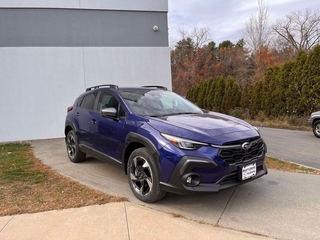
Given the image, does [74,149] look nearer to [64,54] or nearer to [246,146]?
[246,146]

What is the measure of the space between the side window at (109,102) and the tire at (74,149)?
4.15ft

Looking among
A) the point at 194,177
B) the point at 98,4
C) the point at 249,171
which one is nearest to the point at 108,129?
the point at 194,177

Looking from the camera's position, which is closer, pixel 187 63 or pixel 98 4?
pixel 98 4

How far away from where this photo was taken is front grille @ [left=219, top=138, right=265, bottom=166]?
3602mm

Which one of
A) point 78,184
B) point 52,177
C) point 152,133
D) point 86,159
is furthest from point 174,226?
point 86,159

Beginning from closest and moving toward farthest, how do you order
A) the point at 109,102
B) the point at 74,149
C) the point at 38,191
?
the point at 38,191 → the point at 109,102 → the point at 74,149

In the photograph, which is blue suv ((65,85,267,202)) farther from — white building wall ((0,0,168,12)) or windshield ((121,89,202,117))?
white building wall ((0,0,168,12))

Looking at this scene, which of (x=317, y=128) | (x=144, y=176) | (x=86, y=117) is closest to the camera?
(x=144, y=176)

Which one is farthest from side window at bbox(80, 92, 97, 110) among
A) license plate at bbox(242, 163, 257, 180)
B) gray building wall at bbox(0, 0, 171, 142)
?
gray building wall at bbox(0, 0, 171, 142)

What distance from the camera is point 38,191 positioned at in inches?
185

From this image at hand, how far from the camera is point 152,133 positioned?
12.8ft

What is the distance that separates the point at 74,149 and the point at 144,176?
9.35 ft

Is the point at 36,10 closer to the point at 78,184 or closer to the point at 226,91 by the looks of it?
the point at 78,184

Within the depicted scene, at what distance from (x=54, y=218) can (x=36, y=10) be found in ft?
26.9
